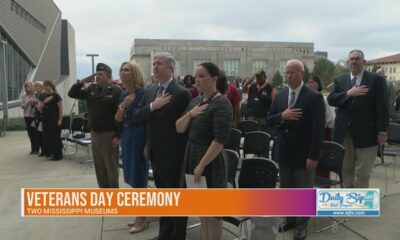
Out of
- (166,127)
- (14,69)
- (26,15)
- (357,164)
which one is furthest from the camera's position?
(26,15)

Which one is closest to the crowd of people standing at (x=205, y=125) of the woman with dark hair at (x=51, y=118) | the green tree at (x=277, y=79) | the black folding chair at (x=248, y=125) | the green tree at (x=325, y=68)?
the black folding chair at (x=248, y=125)

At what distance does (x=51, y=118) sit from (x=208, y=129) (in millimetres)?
6428

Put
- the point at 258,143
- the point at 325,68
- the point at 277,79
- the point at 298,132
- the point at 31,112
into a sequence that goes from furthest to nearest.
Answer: the point at 325,68, the point at 277,79, the point at 31,112, the point at 258,143, the point at 298,132

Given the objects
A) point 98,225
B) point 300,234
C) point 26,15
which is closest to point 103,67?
point 98,225

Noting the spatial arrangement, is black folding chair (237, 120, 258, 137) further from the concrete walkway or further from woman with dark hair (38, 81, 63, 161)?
woman with dark hair (38, 81, 63, 161)

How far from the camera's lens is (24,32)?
2736 cm

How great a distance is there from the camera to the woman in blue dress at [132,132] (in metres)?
4.00

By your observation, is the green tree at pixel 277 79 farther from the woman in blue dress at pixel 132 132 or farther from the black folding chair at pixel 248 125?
the woman in blue dress at pixel 132 132

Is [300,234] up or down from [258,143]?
down

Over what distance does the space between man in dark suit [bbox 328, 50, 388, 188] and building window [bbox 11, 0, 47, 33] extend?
24.9 m

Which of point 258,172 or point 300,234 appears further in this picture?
point 300,234

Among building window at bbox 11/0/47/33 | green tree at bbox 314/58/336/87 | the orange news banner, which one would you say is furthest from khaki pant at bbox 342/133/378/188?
green tree at bbox 314/58/336/87

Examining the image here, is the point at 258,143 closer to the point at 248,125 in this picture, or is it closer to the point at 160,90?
the point at 248,125

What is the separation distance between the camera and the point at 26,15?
28641mm
